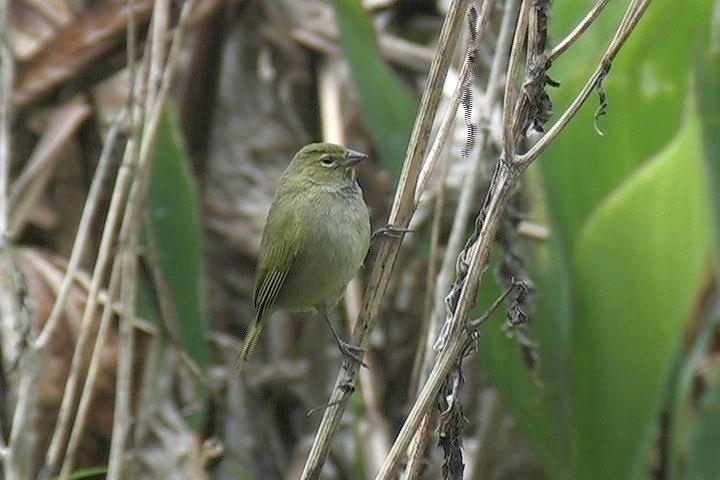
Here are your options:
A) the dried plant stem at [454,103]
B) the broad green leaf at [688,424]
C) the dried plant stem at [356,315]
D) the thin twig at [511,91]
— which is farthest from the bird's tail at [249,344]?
the thin twig at [511,91]

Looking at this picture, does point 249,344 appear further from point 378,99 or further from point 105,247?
point 378,99

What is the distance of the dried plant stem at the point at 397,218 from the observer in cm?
208

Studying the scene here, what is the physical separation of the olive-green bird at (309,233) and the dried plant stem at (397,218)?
70 centimetres

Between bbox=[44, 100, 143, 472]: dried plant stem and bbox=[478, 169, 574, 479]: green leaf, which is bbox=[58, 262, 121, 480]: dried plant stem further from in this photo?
bbox=[478, 169, 574, 479]: green leaf

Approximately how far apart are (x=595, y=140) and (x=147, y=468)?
4.82ft

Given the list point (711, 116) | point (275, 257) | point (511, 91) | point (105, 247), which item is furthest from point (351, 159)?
point (511, 91)

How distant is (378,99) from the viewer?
3.28 meters

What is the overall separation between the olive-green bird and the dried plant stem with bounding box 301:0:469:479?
70cm

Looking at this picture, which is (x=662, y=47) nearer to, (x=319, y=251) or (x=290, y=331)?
(x=319, y=251)

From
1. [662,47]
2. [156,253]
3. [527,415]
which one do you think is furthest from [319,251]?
[662,47]

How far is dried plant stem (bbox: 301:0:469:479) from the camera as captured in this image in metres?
2.08

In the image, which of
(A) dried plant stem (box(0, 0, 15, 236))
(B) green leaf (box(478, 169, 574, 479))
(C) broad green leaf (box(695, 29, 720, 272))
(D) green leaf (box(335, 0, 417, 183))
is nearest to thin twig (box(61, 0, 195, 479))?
(A) dried plant stem (box(0, 0, 15, 236))

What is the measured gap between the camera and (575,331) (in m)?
3.21

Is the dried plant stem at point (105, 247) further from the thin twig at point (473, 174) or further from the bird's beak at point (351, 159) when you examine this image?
the thin twig at point (473, 174)
